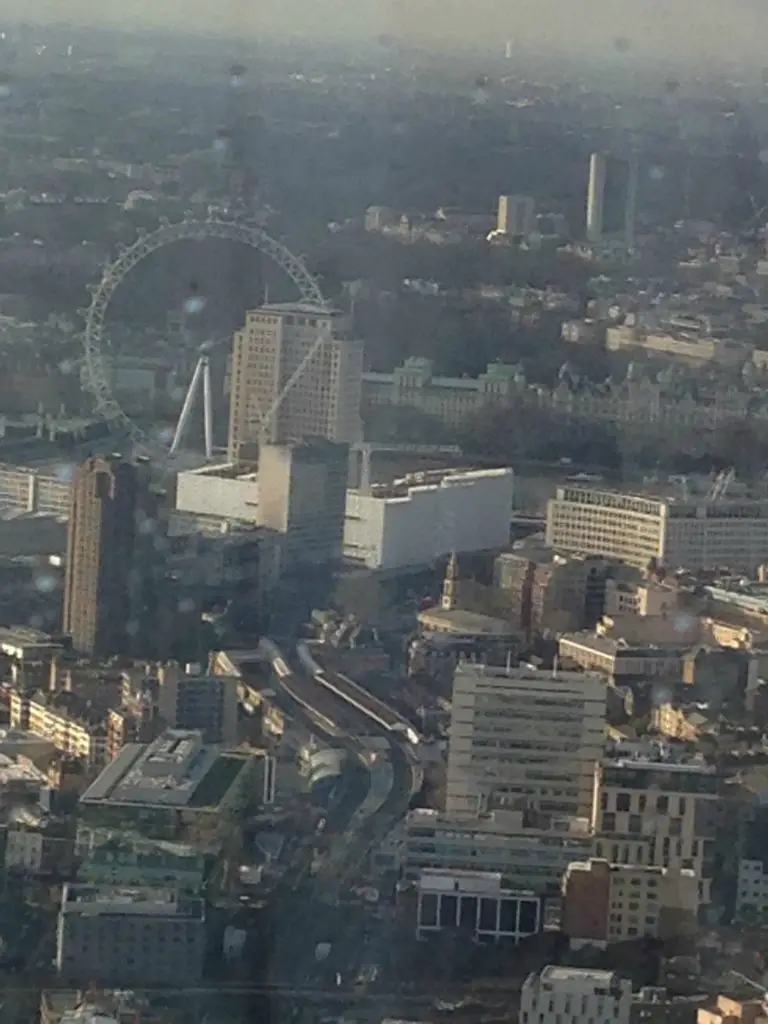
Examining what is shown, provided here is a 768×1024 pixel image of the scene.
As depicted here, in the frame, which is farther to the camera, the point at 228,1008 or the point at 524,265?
the point at 524,265

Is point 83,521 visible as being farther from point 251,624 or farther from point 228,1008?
point 228,1008

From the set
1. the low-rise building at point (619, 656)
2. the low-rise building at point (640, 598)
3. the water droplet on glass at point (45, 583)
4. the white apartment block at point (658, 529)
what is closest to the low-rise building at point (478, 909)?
the low-rise building at point (619, 656)

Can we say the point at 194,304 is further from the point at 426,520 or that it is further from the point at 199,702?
the point at 199,702

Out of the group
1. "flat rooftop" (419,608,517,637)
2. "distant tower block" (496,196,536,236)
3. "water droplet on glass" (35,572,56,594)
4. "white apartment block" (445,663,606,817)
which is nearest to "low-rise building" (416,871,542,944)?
"white apartment block" (445,663,606,817)

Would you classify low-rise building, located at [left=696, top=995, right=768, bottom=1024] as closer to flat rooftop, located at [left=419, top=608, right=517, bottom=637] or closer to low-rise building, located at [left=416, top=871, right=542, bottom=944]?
low-rise building, located at [left=416, top=871, right=542, bottom=944]

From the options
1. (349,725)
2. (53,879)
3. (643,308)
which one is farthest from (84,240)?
(53,879)

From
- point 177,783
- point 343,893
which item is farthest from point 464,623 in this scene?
point 343,893

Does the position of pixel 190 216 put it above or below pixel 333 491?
above
